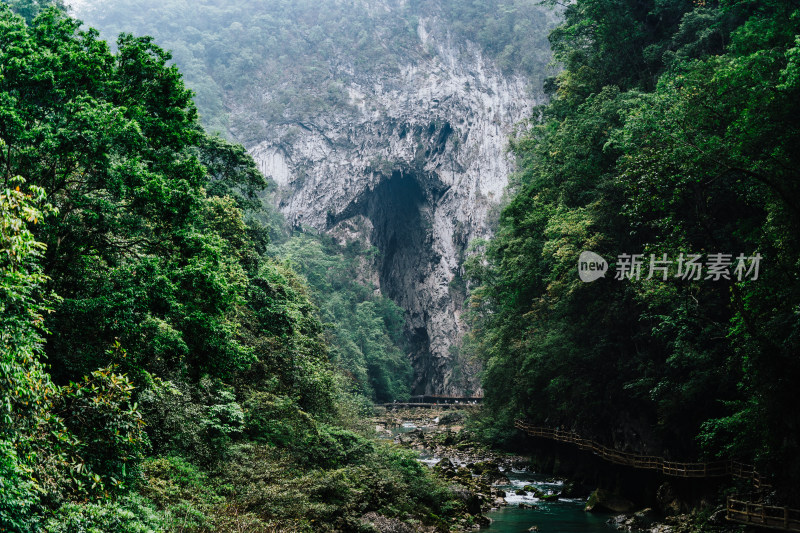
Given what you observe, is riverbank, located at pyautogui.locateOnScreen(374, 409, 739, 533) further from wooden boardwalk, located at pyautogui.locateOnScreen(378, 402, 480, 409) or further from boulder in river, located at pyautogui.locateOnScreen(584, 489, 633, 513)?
wooden boardwalk, located at pyautogui.locateOnScreen(378, 402, 480, 409)

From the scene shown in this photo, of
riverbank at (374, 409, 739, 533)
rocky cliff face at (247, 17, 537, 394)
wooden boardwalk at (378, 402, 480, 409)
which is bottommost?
wooden boardwalk at (378, 402, 480, 409)

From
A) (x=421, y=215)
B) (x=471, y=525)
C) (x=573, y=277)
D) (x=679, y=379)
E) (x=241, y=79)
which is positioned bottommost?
(x=471, y=525)

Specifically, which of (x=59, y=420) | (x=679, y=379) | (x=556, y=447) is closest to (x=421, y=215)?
(x=556, y=447)

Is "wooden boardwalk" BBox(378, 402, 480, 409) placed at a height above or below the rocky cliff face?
below

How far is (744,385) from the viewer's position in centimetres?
1061

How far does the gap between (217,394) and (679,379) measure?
11379 millimetres

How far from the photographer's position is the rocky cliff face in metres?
54.9

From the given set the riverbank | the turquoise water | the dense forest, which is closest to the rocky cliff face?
the riverbank

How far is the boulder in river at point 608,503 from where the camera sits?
14.4 metres

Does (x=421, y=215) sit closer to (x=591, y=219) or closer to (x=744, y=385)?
(x=591, y=219)

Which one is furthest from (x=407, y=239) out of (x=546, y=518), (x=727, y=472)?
(x=727, y=472)

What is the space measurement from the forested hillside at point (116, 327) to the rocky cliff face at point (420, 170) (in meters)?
43.7

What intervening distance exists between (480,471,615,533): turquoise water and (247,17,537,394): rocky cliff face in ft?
118

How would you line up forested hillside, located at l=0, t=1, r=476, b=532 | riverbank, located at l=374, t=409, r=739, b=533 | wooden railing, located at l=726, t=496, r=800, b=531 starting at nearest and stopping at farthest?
forested hillside, located at l=0, t=1, r=476, b=532 → wooden railing, located at l=726, t=496, r=800, b=531 → riverbank, located at l=374, t=409, r=739, b=533
